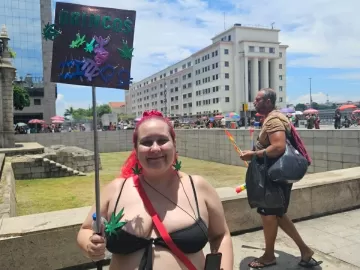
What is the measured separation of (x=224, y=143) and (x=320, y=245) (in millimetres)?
13040

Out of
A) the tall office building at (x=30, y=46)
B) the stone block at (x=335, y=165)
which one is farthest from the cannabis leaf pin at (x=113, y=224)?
the tall office building at (x=30, y=46)

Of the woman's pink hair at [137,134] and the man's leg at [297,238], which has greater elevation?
the woman's pink hair at [137,134]

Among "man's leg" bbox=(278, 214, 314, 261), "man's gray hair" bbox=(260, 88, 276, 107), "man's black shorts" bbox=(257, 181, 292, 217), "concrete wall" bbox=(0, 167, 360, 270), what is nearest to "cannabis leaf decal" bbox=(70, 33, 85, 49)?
"concrete wall" bbox=(0, 167, 360, 270)

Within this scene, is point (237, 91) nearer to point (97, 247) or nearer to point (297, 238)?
point (297, 238)

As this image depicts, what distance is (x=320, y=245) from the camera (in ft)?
12.9

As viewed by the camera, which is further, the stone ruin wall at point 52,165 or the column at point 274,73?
the column at point 274,73

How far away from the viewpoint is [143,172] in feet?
6.97

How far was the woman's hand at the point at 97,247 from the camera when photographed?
1.76 meters

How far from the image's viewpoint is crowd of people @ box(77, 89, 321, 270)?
1.85 m

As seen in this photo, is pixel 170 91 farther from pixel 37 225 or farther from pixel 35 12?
pixel 37 225

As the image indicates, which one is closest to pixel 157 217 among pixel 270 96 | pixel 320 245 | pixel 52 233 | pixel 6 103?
pixel 52 233

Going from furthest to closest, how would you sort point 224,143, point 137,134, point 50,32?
point 224,143 < point 137,134 < point 50,32

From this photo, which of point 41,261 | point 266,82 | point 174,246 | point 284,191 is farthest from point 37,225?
point 266,82

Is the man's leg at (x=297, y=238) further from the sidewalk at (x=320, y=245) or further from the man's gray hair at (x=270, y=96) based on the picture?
the man's gray hair at (x=270, y=96)
